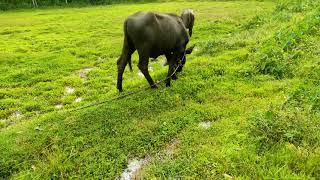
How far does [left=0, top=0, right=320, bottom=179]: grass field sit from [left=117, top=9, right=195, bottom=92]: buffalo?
77 centimetres

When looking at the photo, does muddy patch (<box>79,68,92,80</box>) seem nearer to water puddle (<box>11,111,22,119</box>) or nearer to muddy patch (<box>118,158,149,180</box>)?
water puddle (<box>11,111,22,119</box>)

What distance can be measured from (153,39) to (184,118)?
7.05 ft

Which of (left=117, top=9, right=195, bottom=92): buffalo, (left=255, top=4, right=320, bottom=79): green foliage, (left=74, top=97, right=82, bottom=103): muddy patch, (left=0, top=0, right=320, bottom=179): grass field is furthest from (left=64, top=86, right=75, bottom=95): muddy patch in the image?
(left=255, top=4, right=320, bottom=79): green foliage

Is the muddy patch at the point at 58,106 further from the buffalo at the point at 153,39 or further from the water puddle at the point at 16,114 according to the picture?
the buffalo at the point at 153,39

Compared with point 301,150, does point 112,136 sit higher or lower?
lower

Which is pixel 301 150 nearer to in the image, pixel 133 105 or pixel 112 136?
pixel 112 136

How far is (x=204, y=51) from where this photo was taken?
13.8m

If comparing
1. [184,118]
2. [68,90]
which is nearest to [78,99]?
[68,90]

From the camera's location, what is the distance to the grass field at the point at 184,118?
5996 mm

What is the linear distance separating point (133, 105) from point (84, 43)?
38.2 feet

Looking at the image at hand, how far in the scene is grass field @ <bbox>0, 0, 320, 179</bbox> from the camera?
19.7 ft

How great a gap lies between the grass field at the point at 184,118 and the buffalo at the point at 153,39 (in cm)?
77

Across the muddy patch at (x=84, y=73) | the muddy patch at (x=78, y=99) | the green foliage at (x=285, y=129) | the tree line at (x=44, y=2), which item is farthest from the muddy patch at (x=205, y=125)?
the tree line at (x=44, y=2)

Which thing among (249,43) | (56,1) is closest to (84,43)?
(249,43)
